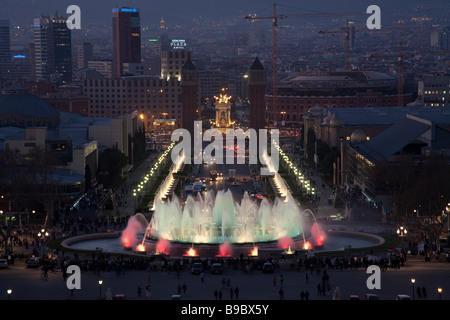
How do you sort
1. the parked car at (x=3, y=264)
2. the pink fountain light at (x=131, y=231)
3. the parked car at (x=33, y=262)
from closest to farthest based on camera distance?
the parked car at (x=3, y=264) < the parked car at (x=33, y=262) < the pink fountain light at (x=131, y=231)

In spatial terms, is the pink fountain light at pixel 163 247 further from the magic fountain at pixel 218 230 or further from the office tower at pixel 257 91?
the office tower at pixel 257 91

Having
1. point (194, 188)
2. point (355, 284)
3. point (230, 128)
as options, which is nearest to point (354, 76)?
point (230, 128)

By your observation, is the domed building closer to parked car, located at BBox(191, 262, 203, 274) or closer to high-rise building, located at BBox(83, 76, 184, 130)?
parked car, located at BBox(191, 262, 203, 274)

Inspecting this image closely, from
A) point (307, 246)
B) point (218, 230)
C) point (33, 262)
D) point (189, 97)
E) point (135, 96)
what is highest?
point (189, 97)

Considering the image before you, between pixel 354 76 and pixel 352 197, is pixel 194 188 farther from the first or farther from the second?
pixel 354 76

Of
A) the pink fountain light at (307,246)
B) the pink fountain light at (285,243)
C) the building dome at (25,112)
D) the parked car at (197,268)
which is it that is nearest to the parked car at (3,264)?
the parked car at (197,268)

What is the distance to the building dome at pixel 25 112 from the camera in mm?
89312

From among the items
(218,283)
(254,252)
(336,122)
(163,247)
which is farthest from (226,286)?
(336,122)

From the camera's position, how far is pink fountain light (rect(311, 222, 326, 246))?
46906 millimetres

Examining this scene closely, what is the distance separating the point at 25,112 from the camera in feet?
297

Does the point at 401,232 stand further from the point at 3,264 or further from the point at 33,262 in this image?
the point at 3,264

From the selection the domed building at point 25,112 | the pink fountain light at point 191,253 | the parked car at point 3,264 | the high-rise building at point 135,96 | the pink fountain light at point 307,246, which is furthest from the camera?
the high-rise building at point 135,96

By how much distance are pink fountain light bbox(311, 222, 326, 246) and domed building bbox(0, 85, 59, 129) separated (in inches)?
1687

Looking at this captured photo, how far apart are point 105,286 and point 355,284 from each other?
335 inches
